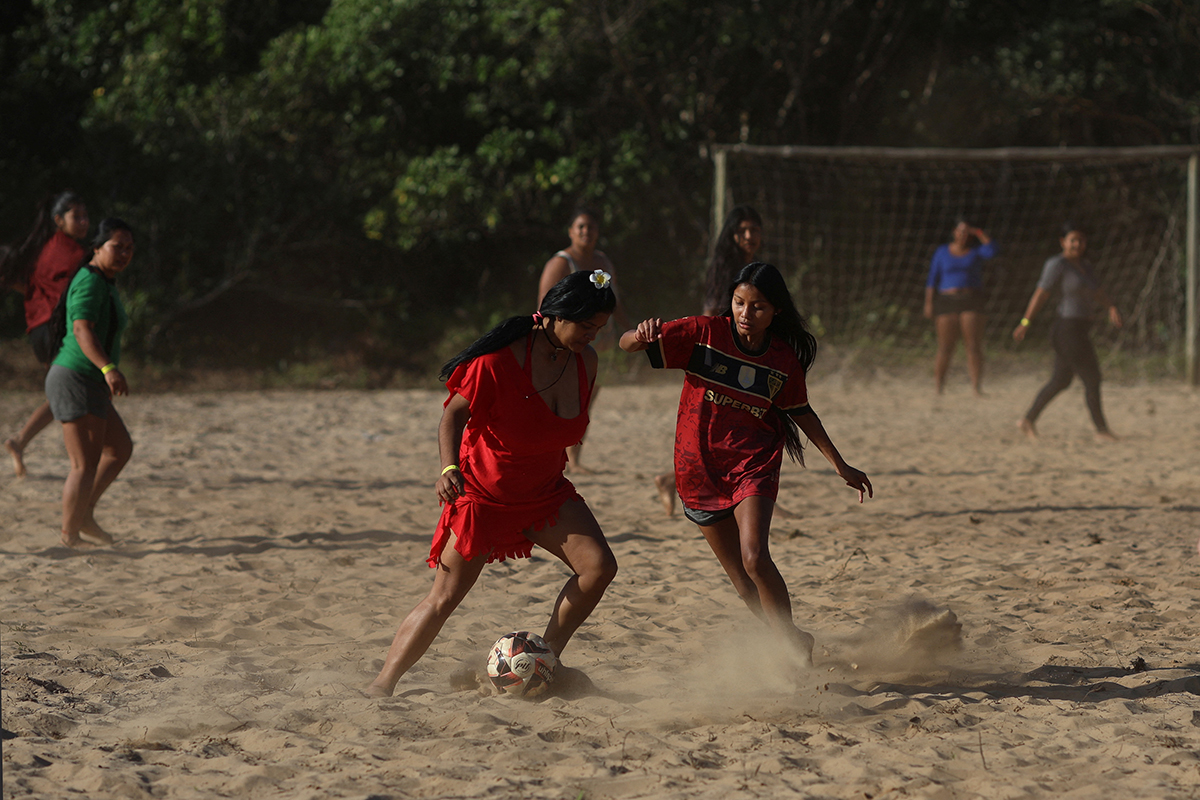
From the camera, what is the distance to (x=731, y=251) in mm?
6391

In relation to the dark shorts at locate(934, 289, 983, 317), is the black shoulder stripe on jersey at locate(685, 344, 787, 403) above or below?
above

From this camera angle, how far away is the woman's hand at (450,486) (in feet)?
12.2

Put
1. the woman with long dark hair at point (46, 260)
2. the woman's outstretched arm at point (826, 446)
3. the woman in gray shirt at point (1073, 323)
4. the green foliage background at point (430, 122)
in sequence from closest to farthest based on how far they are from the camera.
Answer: the woman's outstretched arm at point (826, 446)
the woman with long dark hair at point (46, 260)
the woman in gray shirt at point (1073, 323)
the green foliage background at point (430, 122)

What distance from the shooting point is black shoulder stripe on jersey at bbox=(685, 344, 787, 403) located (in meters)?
4.33

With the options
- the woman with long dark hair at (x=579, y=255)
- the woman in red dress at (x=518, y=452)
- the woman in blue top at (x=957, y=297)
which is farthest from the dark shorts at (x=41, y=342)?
the woman in blue top at (x=957, y=297)

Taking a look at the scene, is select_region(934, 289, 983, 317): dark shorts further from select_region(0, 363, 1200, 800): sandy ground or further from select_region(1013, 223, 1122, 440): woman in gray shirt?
select_region(0, 363, 1200, 800): sandy ground

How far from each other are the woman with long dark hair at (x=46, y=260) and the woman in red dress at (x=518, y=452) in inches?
163

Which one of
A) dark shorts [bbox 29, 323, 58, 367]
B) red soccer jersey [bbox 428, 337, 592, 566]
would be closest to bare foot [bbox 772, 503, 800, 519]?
red soccer jersey [bbox 428, 337, 592, 566]

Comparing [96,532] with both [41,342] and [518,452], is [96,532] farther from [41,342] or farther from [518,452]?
[518,452]

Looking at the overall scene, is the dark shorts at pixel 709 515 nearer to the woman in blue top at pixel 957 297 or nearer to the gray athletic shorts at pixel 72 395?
the gray athletic shorts at pixel 72 395

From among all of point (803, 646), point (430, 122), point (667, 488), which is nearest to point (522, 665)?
point (803, 646)

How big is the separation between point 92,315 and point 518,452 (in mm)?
3192

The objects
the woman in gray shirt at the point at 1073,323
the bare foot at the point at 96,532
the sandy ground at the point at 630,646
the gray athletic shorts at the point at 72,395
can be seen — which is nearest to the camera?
the sandy ground at the point at 630,646

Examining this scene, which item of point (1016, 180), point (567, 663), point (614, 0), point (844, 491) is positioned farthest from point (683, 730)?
point (1016, 180)
